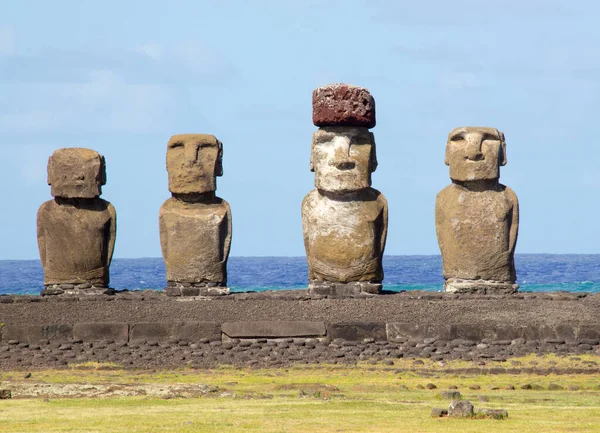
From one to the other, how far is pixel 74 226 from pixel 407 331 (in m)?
5.69

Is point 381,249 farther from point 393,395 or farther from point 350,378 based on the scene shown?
point 393,395

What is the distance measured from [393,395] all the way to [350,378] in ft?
5.99

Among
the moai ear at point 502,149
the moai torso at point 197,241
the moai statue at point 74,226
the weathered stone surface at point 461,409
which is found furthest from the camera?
the moai statue at point 74,226

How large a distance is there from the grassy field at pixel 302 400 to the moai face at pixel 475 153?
3.99 meters

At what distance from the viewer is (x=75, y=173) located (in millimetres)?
22172

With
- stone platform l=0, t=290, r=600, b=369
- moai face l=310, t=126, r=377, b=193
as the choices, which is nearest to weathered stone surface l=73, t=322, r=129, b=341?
stone platform l=0, t=290, r=600, b=369

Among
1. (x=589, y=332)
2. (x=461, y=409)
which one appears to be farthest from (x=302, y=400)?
(x=589, y=332)

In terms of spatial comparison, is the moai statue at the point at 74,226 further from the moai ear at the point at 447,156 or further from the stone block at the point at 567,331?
the stone block at the point at 567,331

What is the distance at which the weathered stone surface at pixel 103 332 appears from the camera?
19922mm

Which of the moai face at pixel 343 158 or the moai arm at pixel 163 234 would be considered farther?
the moai arm at pixel 163 234

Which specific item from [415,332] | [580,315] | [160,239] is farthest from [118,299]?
[580,315]

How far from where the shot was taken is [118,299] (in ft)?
71.4

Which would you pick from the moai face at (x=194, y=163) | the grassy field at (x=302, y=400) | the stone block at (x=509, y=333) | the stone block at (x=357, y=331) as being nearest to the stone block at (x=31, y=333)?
the grassy field at (x=302, y=400)

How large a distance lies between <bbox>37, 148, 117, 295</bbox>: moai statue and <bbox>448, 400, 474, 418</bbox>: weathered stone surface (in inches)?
400
